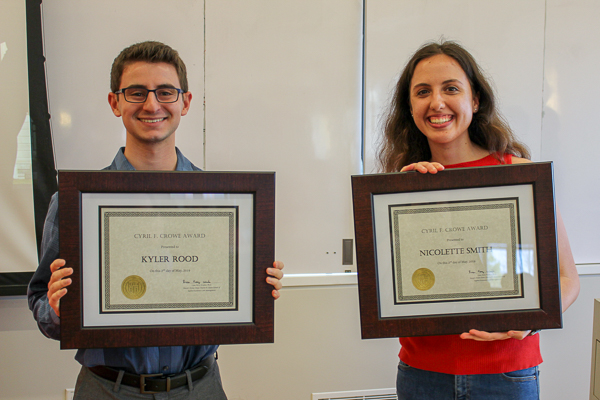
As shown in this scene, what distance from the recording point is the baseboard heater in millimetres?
2379

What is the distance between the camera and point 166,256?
3.66ft

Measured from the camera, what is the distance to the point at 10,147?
205 centimetres

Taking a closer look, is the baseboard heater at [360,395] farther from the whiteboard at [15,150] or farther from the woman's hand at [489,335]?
the whiteboard at [15,150]

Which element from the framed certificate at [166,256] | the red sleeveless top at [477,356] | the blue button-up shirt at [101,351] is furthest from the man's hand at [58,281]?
the red sleeveless top at [477,356]

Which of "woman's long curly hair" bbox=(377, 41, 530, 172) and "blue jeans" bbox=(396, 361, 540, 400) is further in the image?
"woman's long curly hair" bbox=(377, 41, 530, 172)

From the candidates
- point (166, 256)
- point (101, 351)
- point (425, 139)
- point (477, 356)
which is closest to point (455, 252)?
point (477, 356)

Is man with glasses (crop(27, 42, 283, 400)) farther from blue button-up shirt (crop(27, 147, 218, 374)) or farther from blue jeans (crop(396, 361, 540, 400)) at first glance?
blue jeans (crop(396, 361, 540, 400))

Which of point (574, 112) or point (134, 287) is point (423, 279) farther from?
point (574, 112)

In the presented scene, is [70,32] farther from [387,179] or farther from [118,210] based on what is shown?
[387,179]

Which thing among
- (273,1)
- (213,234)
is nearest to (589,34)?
(273,1)

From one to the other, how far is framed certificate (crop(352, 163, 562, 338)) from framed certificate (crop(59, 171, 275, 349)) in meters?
0.30

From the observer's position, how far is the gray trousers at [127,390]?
3.79 feet

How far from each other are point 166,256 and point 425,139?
38.6 inches

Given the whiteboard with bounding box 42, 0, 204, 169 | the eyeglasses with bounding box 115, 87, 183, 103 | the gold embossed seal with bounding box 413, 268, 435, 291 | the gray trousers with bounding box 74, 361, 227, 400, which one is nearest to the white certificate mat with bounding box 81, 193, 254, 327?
the gray trousers with bounding box 74, 361, 227, 400
